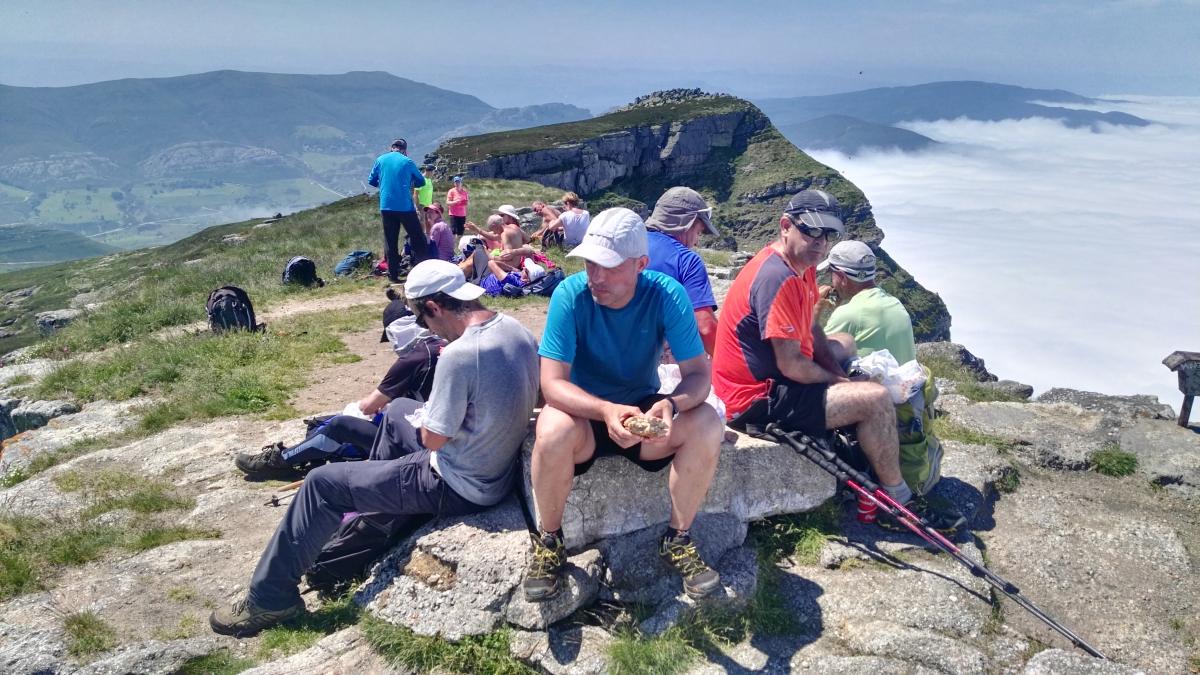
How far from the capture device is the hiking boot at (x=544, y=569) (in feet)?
14.3

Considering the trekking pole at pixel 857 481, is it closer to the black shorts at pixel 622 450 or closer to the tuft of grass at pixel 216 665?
the black shorts at pixel 622 450

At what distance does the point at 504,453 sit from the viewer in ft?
16.2

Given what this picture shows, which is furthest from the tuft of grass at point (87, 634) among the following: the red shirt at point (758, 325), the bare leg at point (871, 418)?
the bare leg at point (871, 418)

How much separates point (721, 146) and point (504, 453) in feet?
431

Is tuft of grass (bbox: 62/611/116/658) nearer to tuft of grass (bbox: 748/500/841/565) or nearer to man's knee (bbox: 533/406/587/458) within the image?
man's knee (bbox: 533/406/587/458)

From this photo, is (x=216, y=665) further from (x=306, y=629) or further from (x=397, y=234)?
(x=397, y=234)

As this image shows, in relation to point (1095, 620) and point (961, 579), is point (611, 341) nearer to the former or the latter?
point (961, 579)

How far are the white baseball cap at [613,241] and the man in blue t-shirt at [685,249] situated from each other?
6.35ft

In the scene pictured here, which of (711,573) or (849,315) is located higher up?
(849,315)

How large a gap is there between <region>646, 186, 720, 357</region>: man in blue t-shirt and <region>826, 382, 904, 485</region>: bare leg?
1.32 meters

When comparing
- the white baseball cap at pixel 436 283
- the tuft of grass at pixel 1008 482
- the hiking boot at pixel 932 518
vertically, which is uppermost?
the white baseball cap at pixel 436 283

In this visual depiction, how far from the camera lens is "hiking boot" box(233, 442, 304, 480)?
705 cm

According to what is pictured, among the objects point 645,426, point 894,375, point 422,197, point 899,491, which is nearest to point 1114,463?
point 899,491

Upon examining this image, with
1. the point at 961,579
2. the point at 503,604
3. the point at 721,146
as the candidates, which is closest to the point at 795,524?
the point at 961,579
